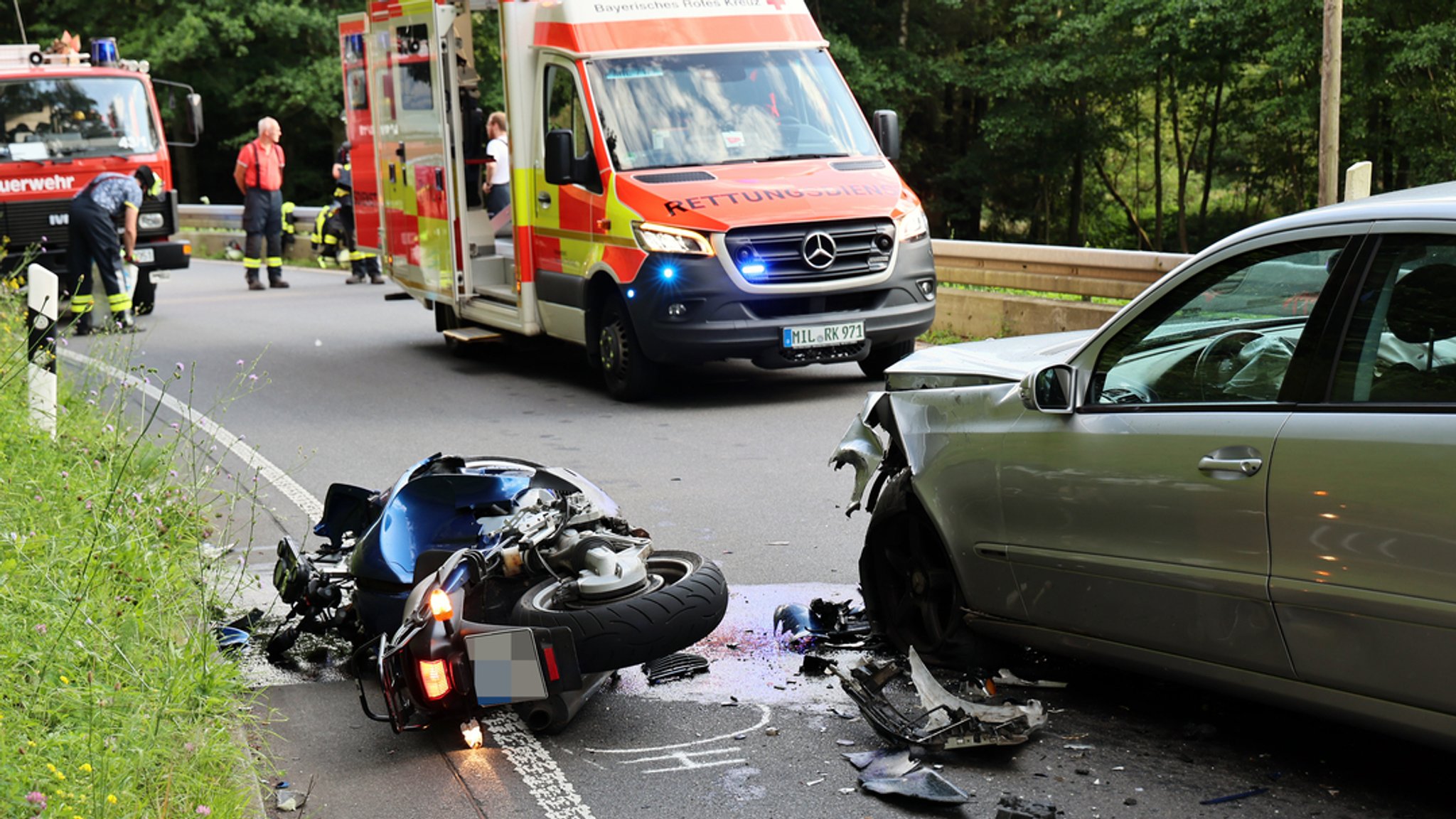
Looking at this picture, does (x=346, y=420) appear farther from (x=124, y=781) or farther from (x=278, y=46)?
(x=278, y=46)

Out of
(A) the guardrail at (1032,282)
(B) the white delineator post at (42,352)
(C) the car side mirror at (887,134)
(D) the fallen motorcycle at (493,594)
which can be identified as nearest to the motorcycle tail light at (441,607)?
(D) the fallen motorcycle at (493,594)

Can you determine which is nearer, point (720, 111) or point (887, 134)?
point (720, 111)

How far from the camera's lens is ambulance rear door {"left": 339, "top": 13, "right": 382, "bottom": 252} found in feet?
49.6

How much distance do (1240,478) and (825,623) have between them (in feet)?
6.58

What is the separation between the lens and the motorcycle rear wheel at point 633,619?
4.45 meters

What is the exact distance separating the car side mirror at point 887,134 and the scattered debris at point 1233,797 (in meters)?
8.25

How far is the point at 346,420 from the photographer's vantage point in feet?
34.9

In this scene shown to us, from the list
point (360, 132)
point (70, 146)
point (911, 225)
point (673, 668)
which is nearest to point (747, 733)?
point (673, 668)

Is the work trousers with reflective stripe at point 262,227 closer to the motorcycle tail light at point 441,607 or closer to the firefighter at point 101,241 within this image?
the firefighter at point 101,241

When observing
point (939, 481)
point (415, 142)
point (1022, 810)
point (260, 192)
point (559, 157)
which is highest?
point (415, 142)

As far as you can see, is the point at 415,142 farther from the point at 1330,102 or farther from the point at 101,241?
the point at 1330,102

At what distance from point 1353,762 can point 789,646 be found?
6.46ft

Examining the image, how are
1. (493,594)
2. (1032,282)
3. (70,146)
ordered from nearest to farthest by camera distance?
(493,594)
(1032,282)
(70,146)

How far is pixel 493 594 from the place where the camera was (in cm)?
481
